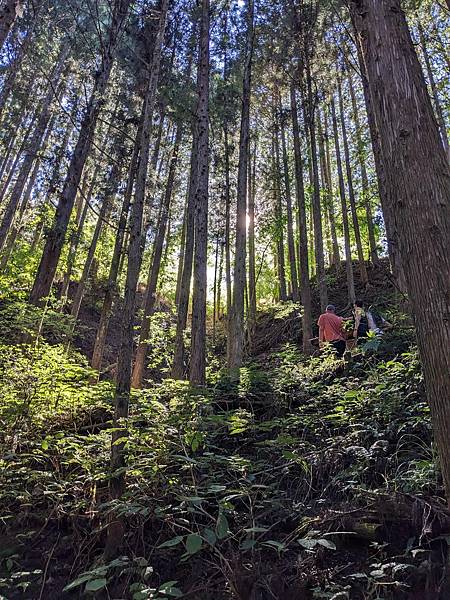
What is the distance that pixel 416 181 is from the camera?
2326 millimetres

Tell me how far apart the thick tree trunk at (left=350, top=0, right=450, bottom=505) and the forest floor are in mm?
1011

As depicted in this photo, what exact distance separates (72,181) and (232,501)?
→ 24.8 ft

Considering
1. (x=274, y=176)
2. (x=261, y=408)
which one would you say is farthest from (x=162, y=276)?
(x=261, y=408)

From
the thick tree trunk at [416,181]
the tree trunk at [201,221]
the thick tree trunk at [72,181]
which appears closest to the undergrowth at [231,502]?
the thick tree trunk at [416,181]

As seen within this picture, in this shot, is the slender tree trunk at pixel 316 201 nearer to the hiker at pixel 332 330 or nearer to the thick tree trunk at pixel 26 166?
the hiker at pixel 332 330

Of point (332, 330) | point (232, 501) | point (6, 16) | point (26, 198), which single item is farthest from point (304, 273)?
point (26, 198)

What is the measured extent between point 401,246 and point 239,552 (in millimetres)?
2379

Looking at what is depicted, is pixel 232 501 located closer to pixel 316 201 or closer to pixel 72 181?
pixel 72 181

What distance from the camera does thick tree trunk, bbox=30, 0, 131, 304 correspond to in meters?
8.34

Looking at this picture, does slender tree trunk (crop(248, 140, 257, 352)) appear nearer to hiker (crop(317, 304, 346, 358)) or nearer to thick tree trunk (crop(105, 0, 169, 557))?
hiker (crop(317, 304, 346, 358))

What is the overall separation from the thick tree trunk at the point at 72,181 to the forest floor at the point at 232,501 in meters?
3.04

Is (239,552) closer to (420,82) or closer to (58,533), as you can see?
(58,533)

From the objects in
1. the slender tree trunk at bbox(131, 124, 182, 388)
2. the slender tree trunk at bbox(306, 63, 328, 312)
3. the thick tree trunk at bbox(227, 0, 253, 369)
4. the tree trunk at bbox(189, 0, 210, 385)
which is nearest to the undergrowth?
the tree trunk at bbox(189, 0, 210, 385)

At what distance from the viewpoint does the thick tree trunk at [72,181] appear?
27.4ft
